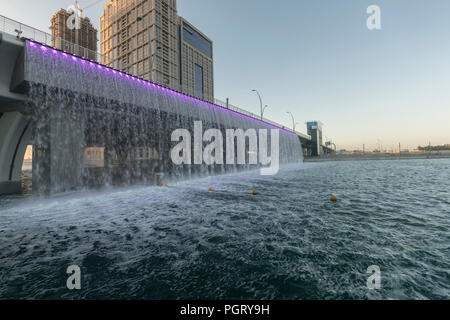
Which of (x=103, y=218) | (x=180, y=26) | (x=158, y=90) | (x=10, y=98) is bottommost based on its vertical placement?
(x=103, y=218)

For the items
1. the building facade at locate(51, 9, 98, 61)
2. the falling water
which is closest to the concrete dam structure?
the falling water

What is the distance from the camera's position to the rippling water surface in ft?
10.1

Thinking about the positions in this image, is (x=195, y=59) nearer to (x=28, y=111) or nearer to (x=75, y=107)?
(x=75, y=107)

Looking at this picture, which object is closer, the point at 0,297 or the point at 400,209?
the point at 0,297

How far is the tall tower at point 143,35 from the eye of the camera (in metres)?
75.5

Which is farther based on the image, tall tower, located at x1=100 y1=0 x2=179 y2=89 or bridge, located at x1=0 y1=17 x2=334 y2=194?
tall tower, located at x1=100 y1=0 x2=179 y2=89

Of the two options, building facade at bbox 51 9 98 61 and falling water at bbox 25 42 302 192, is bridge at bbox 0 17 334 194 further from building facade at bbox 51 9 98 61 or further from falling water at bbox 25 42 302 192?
building facade at bbox 51 9 98 61

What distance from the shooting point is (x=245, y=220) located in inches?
265

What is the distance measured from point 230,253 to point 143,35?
92.7 m

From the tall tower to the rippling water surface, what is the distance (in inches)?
2990

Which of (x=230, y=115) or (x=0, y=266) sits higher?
(x=230, y=115)
